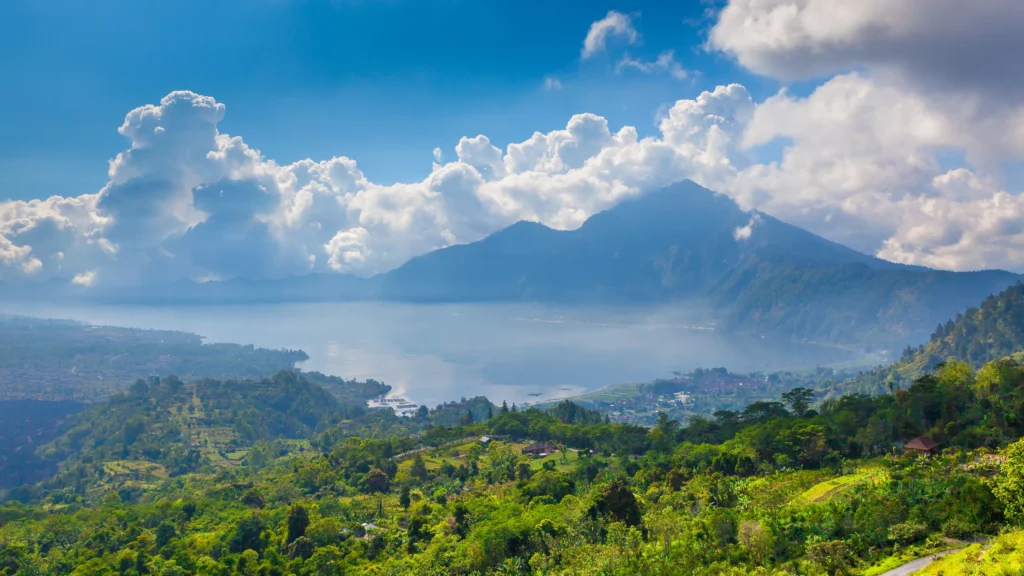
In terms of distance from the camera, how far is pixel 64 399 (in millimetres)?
116500

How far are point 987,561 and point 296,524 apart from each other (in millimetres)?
29604

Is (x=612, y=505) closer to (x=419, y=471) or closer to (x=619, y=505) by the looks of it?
(x=619, y=505)

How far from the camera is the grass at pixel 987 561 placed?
14.0 meters

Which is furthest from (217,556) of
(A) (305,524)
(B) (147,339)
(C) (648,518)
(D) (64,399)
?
(B) (147,339)

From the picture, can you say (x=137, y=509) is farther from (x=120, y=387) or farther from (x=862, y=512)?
(x=120, y=387)

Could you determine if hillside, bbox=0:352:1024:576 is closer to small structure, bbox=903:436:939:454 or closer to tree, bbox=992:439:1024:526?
tree, bbox=992:439:1024:526

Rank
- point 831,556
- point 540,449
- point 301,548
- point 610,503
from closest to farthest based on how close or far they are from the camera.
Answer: point 831,556, point 610,503, point 301,548, point 540,449

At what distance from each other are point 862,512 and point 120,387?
470 ft

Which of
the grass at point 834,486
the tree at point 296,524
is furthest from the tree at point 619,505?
the tree at point 296,524

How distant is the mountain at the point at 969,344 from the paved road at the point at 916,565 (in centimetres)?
8035

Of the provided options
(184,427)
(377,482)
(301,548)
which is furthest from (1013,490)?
(184,427)

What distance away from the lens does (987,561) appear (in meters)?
14.9

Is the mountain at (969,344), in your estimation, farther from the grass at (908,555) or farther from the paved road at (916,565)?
the paved road at (916,565)

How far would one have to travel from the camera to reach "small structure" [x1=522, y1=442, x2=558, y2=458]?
49562 mm
